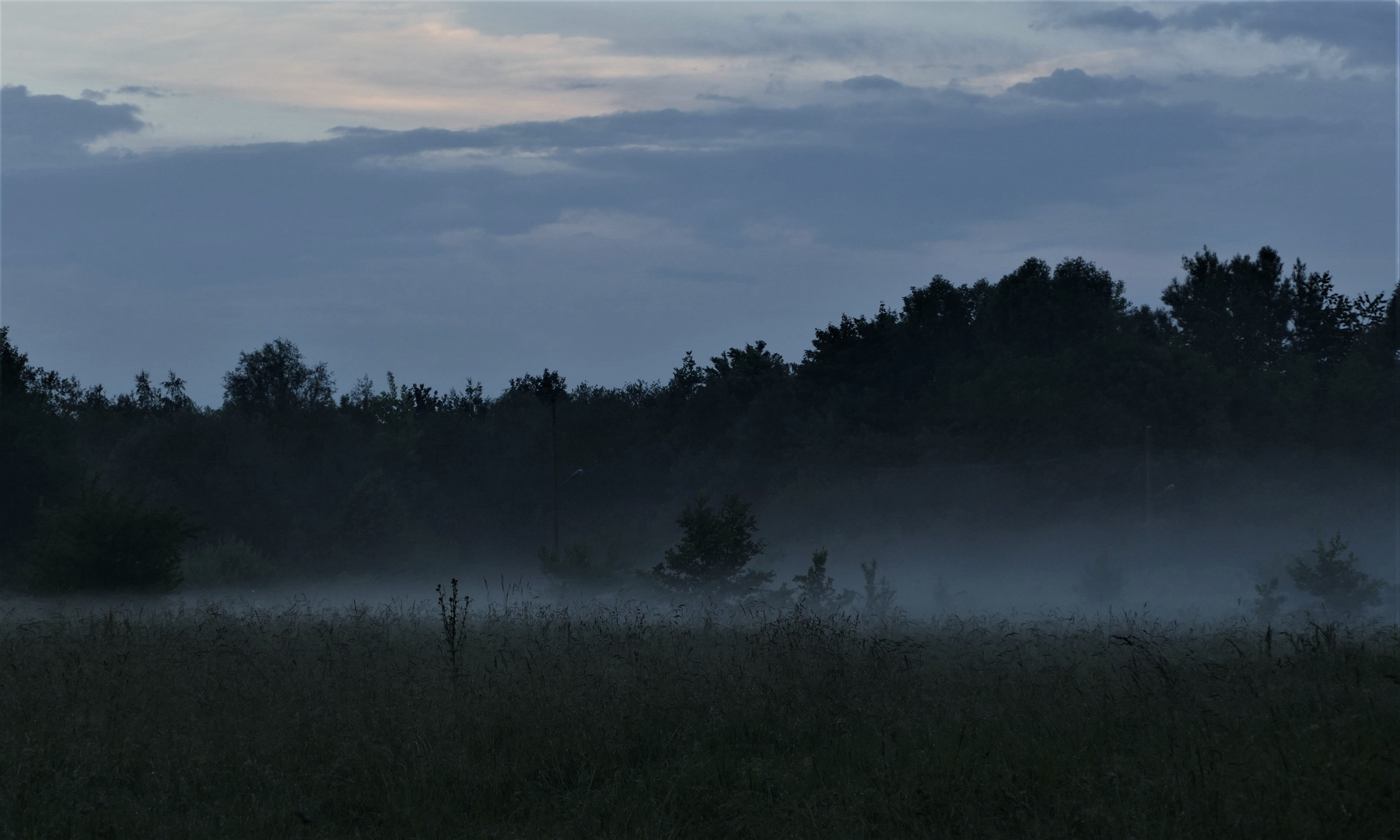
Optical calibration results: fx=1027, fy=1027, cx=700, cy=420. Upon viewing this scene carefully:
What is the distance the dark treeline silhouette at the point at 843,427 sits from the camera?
6469 centimetres

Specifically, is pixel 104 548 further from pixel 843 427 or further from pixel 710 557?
pixel 843 427

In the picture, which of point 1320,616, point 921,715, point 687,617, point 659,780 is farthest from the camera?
point 1320,616

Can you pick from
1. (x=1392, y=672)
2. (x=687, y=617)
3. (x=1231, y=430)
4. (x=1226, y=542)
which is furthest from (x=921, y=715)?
(x=1231, y=430)

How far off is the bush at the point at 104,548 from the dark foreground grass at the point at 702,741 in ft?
35.9

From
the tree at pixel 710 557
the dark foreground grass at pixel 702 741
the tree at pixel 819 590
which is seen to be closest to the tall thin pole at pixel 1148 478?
the tree at pixel 819 590

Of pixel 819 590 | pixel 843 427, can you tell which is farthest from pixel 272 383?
pixel 819 590

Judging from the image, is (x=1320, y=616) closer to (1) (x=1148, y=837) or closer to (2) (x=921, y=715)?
(2) (x=921, y=715)

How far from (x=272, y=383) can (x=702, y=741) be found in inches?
3396

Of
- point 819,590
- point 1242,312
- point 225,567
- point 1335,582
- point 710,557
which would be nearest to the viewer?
point 819,590

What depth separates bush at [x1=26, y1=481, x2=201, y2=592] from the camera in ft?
63.0

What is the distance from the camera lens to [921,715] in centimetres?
707

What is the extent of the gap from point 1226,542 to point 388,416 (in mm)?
64461

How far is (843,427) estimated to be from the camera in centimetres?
7288

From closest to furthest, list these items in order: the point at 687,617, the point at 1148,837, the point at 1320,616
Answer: the point at 1148,837
the point at 687,617
the point at 1320,616
